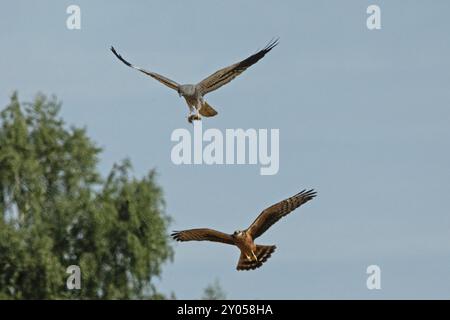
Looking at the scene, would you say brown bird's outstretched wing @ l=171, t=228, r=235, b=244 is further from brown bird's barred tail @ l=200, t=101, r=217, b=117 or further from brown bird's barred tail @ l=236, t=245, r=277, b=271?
brown bird's barred tail @ l=200, t=101, r=217, b=117

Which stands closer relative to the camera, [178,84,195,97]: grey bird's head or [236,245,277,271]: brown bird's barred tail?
[236,245,277,271]: brown bird's barred tail

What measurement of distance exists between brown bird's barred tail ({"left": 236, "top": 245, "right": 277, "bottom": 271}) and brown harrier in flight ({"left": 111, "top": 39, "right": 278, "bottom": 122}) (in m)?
1.98

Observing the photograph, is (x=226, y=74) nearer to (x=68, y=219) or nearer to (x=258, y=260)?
(x=258, y=260)

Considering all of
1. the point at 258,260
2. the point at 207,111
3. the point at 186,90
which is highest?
the point at 186,90

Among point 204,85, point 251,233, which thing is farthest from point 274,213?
point 204,85

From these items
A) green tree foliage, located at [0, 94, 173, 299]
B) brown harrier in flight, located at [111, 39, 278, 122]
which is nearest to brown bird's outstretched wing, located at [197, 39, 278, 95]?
brown harrier in flight, located at [111, 39, 278, 122]

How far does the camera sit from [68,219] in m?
57.6

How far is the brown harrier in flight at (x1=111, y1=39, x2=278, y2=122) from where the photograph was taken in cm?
3203

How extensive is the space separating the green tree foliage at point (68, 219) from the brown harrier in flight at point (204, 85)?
74.3ft

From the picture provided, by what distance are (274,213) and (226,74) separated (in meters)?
2.74

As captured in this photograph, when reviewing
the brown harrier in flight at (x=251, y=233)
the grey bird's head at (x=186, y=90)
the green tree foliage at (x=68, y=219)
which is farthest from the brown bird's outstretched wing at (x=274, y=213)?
the green tree foliage at (x=68, y=219)
